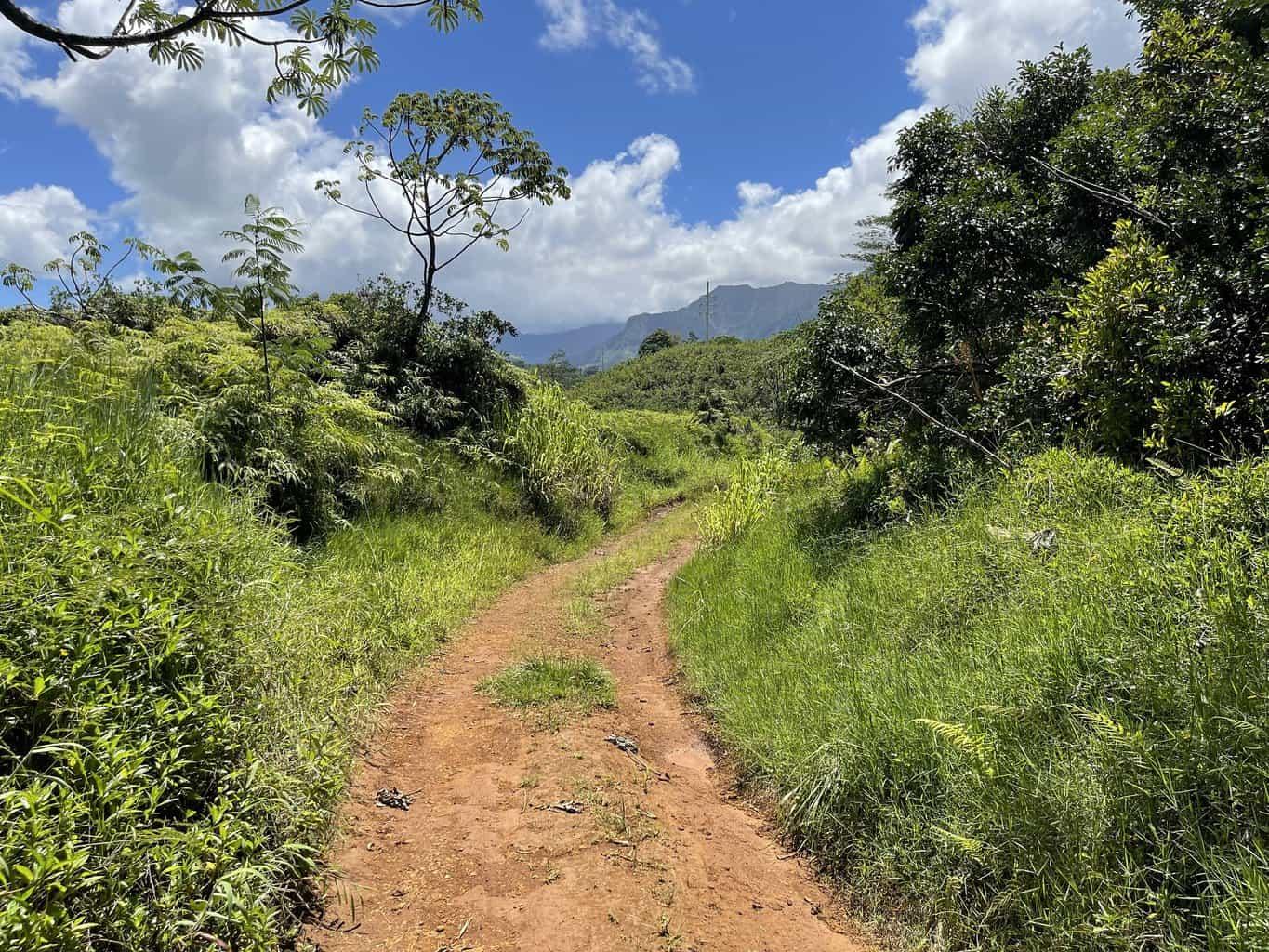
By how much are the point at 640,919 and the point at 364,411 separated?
690cm

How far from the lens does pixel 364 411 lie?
26.3 feet

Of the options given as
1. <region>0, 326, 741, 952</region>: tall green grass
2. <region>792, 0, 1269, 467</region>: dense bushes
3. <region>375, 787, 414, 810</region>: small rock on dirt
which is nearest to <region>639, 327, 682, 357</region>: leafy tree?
<region>792, 0, 1269, 467</region>: dense bushes

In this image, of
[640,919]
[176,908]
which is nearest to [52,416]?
[176,908]

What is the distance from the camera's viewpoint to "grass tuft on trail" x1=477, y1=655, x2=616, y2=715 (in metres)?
4.76

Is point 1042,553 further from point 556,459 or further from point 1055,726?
point 556,459

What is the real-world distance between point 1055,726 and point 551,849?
2.39 metres

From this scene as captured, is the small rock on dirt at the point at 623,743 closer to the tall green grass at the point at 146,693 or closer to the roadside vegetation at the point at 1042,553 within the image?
the roadside vegetation at the point at 1042,553

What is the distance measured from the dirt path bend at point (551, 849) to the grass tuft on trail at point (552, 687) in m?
0.16

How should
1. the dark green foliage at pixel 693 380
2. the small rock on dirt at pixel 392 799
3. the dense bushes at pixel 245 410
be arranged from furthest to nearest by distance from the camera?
the dark green foliage at pixel 693 380
the dense bushes at pixel 245 410
the small rock on dirt at pixel 392 799

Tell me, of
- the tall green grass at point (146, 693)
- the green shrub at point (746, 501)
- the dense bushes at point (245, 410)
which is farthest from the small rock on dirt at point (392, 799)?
the green shrub at point (746, 501)

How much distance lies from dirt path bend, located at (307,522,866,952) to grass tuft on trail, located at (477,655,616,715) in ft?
0.52

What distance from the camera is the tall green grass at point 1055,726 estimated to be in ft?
7.32

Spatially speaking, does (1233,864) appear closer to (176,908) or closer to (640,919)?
(640,919)

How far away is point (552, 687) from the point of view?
498 centimetres
